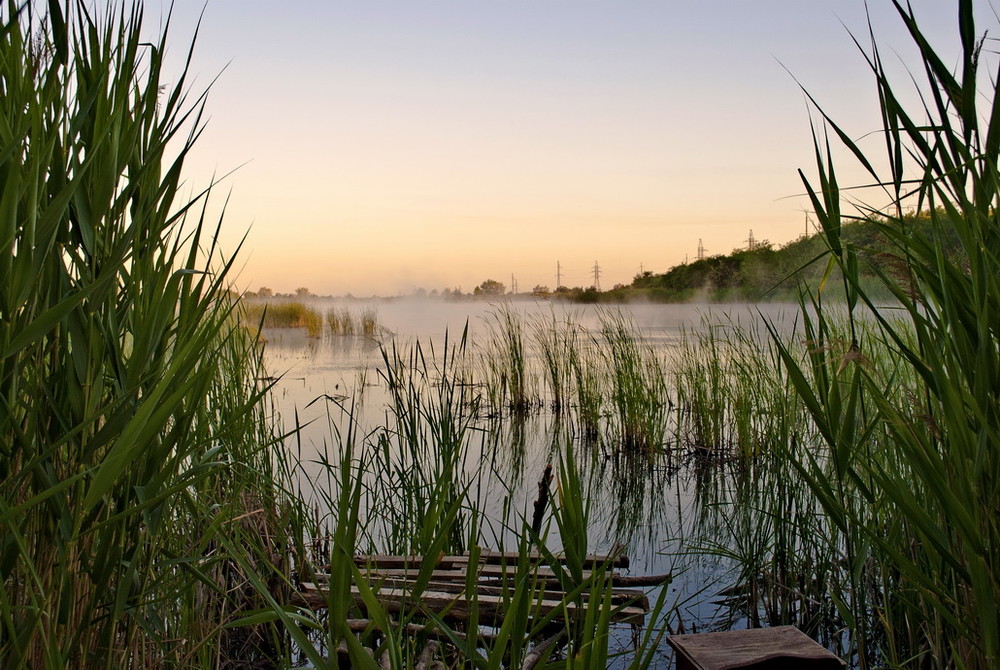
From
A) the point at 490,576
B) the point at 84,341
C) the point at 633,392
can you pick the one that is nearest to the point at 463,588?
the point at 490,576

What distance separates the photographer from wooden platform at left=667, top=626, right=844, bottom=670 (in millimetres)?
1729

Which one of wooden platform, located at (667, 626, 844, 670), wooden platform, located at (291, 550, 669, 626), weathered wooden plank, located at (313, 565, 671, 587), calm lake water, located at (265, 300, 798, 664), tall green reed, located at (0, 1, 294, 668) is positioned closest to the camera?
tall green reed, located at (0, 1, 294, 668)

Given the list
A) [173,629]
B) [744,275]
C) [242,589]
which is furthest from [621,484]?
[744,275]

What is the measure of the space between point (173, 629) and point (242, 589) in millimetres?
895

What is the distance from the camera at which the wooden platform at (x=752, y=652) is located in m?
1.73

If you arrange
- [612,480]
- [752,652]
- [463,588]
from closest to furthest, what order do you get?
1. [752,652]
2. [463,588]
3. [612,480]

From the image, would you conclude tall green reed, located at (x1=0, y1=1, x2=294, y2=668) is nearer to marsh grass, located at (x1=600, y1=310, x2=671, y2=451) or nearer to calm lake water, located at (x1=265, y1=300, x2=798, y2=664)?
calm lake water, located at (x1=265, y1=300, x2=798, y2=664)

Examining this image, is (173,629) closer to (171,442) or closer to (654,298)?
(171,442)

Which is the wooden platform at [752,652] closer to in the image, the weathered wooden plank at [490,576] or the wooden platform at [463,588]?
the wooden platform at [463,588]

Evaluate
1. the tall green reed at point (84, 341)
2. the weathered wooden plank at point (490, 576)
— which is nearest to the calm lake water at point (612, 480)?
the weathered wooden plank at point (490, 576)

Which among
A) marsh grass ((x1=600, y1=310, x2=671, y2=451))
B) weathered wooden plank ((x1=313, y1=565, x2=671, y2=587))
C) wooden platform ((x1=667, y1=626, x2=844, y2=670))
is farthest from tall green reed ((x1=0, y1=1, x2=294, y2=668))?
marsh grass ((x1=600, y1=310, x2=671, y2=451))

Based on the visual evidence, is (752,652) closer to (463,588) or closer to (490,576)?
(463,588)

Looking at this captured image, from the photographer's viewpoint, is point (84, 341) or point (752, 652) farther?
point (752, 652)

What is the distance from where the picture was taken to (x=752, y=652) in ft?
5.81
